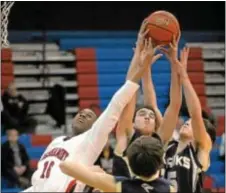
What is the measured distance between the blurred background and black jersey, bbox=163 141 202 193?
4.79 metres

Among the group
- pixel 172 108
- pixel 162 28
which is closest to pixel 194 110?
pixel 172 108

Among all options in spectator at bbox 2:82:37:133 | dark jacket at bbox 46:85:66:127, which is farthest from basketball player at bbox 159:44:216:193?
dark jacket at bbox 46:85:66:127

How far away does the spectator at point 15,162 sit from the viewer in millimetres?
8258

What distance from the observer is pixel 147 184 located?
10.3ft

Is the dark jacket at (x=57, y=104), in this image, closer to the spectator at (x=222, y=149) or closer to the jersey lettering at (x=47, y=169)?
the spectator at (x=222, y=149)

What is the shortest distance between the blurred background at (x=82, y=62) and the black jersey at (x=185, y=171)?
15.7 ft

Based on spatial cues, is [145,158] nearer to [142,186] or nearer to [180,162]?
[142,186]

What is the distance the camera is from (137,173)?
311cm

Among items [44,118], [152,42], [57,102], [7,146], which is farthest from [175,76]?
[44,118]

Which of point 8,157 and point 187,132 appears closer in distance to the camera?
point 187,132

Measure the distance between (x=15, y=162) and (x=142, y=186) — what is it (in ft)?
17.5

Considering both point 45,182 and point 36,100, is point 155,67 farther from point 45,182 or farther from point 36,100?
point 45,182

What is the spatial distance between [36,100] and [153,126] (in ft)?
21.7

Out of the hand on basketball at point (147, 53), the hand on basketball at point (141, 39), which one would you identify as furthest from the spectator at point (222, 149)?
the hand on basketball at point (147, 53)
